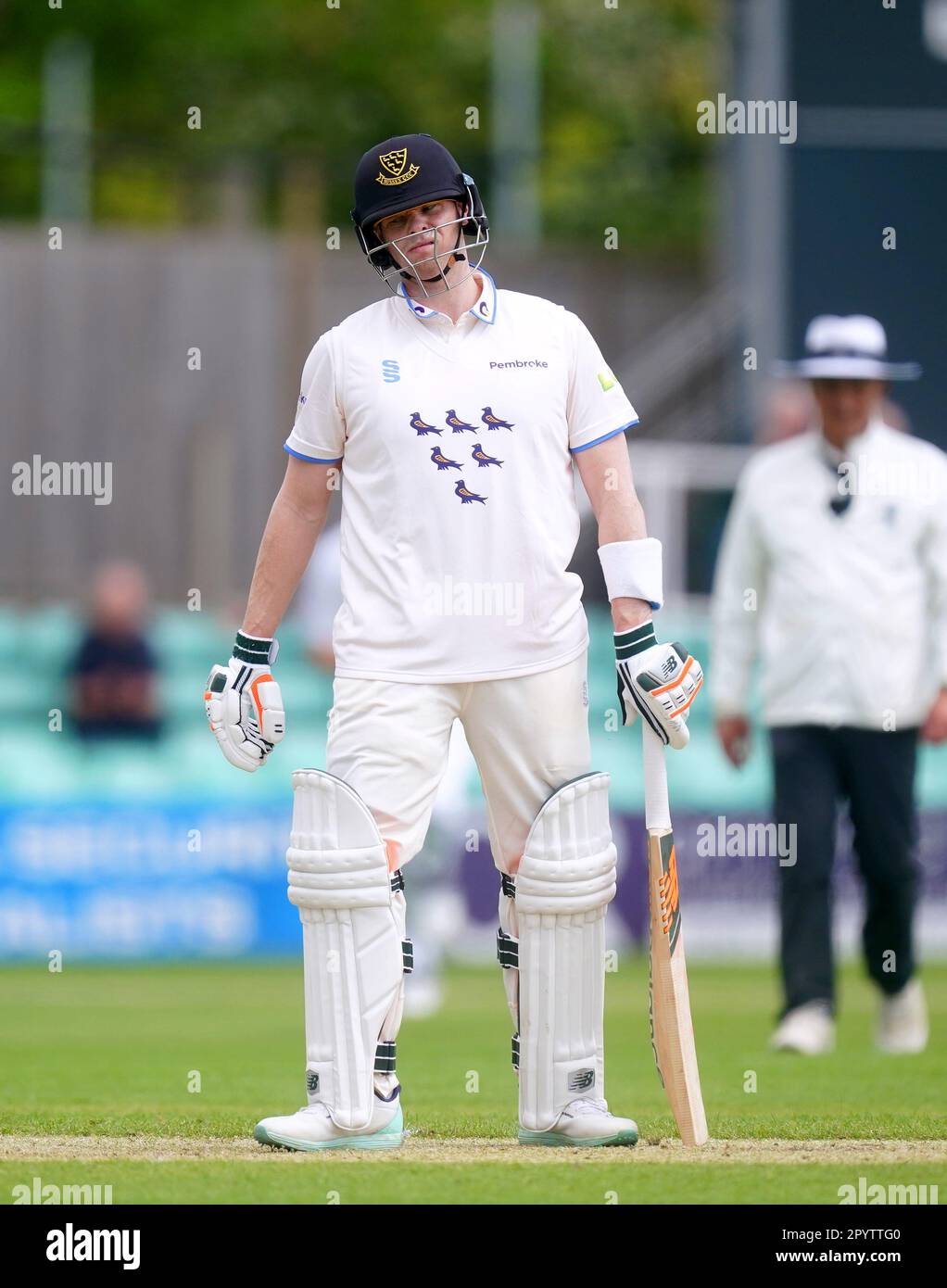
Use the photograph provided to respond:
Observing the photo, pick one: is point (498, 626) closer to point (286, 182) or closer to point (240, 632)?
point (240, 632)

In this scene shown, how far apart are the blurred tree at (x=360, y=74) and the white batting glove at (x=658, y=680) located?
2039cm

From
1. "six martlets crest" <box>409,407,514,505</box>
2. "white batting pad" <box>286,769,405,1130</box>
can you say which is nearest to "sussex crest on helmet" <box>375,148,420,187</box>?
"six martlets crest" <box>409,407,514,505</box>

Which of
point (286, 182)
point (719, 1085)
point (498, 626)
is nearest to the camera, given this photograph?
point (498, 626)

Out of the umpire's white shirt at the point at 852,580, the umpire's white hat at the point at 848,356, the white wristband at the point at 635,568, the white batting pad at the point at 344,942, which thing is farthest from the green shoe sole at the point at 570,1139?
the umpire's white hat at the point at 848,356

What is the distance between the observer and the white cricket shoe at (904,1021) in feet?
26.8

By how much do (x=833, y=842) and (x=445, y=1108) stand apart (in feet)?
7.86

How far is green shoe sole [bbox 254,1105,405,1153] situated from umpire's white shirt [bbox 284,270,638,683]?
1049 mm

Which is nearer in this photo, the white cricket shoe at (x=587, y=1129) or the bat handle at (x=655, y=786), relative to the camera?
the white cricket shoe at (x=587, y=1129)

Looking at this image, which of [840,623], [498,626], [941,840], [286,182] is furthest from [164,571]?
[498,626]

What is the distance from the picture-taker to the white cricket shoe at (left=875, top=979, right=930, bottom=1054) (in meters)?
8.16

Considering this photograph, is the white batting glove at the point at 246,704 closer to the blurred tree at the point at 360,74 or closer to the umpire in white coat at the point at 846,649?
the umpire in white coat at the point at 846,649

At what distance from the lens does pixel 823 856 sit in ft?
26.5

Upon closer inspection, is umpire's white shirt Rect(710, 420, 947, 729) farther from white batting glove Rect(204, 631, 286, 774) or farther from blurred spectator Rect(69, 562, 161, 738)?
blurred spectator Rect(69, 562, 161, 738)
